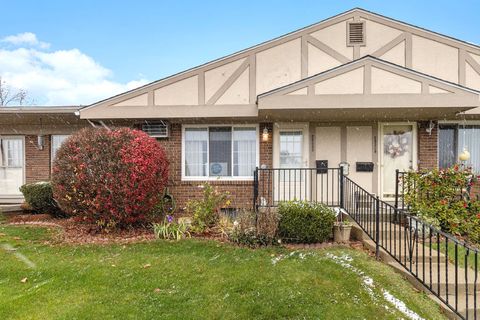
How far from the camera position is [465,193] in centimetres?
695

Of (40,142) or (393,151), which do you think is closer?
(393,151)

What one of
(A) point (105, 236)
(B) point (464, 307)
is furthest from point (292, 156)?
(B) point (464, 307)

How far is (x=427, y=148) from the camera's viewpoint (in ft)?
26.9

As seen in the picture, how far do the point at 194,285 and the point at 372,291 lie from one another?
236cm

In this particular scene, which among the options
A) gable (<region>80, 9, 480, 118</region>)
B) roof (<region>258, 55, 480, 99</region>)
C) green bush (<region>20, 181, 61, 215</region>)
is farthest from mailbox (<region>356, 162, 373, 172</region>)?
green bush (<region>20, 181, 61, 215</region>)

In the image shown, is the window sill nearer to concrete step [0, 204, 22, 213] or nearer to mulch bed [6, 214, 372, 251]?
mulch bed [6, 214, 372, 251]

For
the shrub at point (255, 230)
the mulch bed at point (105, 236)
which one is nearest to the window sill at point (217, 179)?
the mulch bed at point (105, 236)

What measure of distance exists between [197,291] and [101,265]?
1.87 meters

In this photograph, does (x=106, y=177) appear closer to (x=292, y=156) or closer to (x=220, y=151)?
(x=220, y=151)

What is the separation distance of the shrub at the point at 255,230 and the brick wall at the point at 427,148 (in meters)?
4.66

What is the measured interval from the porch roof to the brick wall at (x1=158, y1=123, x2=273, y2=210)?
5.47 feet

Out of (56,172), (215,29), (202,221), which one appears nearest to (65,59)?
A: (215,29)

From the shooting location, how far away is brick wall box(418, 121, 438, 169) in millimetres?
8195

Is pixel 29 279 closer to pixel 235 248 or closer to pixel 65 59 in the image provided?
pixel 235 248
